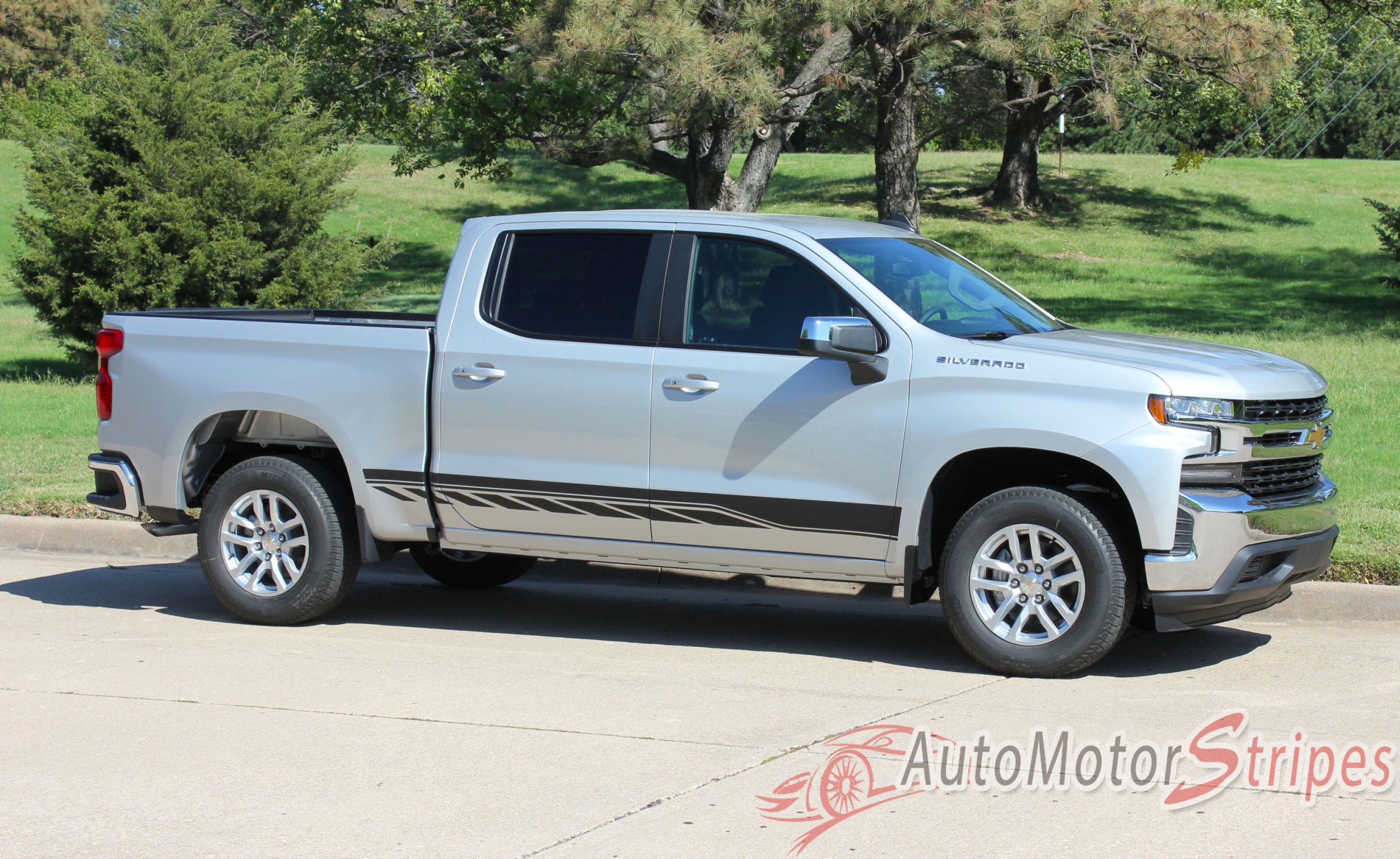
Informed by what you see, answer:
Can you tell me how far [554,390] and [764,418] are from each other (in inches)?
40.0

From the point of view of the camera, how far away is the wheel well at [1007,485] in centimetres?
593

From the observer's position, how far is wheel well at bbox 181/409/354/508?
7.27 m

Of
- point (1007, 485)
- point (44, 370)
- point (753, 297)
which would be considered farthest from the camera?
point (44, 370)

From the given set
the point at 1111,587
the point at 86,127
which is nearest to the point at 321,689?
the point at 1111,587

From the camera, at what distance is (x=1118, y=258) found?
3025 cm

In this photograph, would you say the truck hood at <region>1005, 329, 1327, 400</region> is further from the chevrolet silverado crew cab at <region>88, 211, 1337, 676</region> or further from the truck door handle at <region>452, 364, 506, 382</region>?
the truck door handle at <region>452, 364, 506, 382</region>

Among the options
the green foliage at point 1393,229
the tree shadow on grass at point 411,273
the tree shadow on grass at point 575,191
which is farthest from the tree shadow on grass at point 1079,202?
the green foliage at point 1393,229

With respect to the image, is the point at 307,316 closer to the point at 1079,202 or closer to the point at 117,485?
the point at 117,485

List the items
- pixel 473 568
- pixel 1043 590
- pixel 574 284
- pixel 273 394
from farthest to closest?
pixel 473 568, pixel 273 394, pixel 574 284, pixel 1043 590

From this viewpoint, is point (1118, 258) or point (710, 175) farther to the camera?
point (1118, 258)

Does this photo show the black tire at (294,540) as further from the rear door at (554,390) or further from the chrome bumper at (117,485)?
the rear door at (554,390)

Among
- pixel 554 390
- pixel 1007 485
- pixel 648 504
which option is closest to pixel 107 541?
pixel 554 390

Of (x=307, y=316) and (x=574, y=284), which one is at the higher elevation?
(x=574, y=284)

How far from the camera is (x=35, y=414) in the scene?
44.4ft
